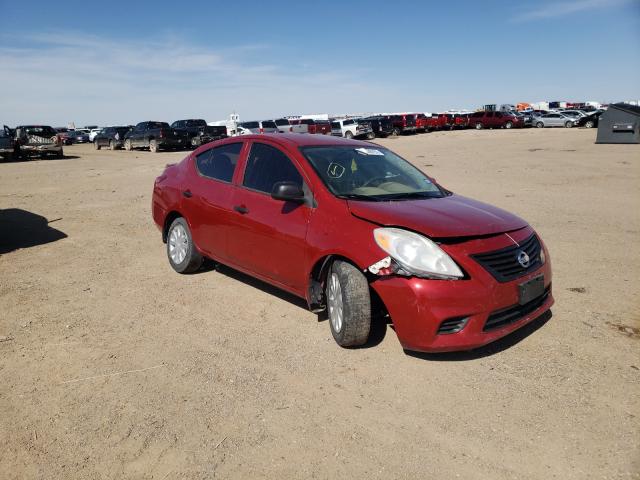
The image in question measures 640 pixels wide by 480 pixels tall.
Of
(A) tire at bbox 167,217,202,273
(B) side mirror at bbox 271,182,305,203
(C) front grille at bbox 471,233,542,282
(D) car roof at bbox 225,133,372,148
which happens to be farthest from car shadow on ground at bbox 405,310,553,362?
(A) tire at bbox 167,217,202,273

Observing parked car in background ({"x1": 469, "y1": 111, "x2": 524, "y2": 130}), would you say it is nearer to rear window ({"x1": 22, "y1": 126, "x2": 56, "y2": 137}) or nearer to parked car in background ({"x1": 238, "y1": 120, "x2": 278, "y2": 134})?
parked car in background ({"x1": 238, "y1": 120, "x2": 278, "y2": 134})

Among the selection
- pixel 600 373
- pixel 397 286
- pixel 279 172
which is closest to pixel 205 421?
pixel 397 286

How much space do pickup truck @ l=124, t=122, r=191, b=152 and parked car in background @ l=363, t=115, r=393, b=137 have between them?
13.8m

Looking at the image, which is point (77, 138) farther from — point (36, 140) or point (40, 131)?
point (36, 140)

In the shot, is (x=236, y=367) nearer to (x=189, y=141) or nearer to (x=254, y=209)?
(x=254, y=209)

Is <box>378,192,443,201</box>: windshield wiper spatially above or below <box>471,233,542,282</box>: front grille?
above

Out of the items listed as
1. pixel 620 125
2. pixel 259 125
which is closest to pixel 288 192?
pixel 620 125

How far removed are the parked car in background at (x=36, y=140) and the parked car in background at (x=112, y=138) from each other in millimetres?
7304

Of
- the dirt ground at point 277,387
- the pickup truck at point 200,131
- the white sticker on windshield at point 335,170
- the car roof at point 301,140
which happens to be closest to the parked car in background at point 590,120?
the pickup truck at point 200,131

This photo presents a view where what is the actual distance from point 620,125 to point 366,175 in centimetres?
2167

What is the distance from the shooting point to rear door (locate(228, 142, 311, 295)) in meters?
4.20

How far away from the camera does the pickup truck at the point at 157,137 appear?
28.2 meters

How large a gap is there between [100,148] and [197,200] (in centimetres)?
3397

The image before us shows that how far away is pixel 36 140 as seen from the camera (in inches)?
1021
